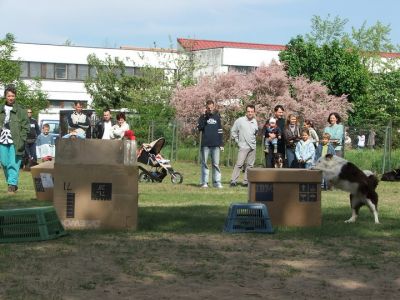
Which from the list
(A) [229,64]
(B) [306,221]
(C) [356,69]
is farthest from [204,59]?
(B) [306,221]

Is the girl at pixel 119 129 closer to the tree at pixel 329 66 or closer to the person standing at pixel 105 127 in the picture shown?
the person standing at pixel 105 127

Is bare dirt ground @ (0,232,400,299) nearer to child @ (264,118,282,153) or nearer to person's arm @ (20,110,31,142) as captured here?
person's arm @ (20,110,31,142)

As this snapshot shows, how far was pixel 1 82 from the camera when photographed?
130 feet

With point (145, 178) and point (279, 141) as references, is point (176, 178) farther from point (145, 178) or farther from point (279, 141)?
point (279, 141)

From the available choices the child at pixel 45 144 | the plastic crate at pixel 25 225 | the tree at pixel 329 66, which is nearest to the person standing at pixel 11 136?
the plastic crate at pixel 25 225

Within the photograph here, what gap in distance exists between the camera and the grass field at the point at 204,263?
646cm

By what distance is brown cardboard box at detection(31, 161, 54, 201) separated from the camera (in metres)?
13.0

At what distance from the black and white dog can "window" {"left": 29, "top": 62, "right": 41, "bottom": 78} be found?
208ft

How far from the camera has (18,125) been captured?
15.0 meters

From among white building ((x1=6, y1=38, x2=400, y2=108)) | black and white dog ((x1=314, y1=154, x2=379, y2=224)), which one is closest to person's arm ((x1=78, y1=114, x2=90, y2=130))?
black and white dog ((x1=314, y1=154, x2=379, y2=224))

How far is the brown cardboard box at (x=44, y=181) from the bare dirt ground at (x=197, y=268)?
156 inches

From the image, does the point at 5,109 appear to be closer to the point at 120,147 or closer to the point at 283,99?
the point at 120,147

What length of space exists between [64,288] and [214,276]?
52.7 inches

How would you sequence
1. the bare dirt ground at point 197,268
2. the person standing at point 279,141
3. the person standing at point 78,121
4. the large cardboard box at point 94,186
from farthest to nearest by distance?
1. the person standing at point 78,121
2. the person standing at point 279,141
3. the large cardboard box at point 94,186
4. the bare dirt ground at point 197,268
